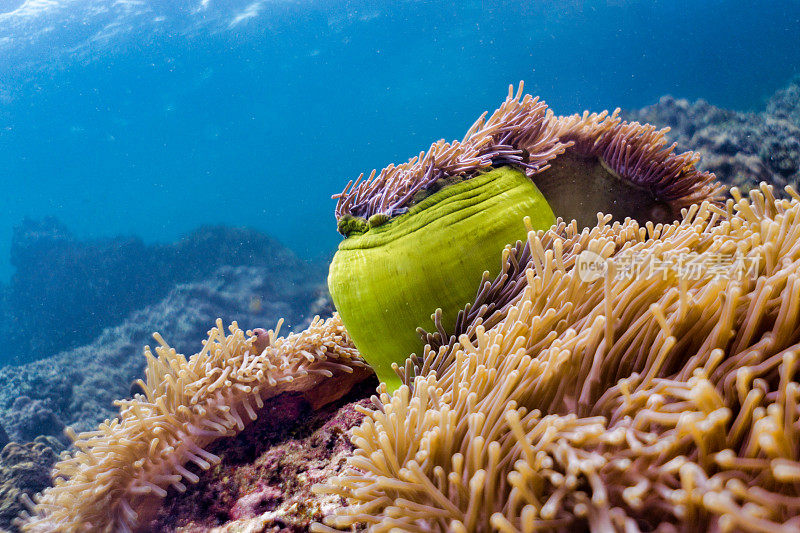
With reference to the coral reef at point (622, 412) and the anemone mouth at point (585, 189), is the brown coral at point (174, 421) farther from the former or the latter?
the anemone mouth at point (585, 189)

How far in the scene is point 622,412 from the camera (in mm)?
771

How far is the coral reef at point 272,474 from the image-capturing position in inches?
51.8

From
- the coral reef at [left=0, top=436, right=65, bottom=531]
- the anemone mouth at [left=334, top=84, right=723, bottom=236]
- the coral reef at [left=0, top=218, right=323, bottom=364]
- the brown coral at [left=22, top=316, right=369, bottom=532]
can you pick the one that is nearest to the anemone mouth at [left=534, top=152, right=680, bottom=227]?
the anemone mouth at [left=334, top=84, right=723, bottom=236]

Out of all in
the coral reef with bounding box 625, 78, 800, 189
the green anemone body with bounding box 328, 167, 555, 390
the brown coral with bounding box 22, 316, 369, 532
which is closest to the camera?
the brown coral with bounding box 22, 316, 369, 532

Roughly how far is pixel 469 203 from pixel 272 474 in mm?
1306

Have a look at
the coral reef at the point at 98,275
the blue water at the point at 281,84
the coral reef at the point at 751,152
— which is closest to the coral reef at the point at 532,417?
the coral reef at the point at 751,152

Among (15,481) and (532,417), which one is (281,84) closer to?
(15,481)

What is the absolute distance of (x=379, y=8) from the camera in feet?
105

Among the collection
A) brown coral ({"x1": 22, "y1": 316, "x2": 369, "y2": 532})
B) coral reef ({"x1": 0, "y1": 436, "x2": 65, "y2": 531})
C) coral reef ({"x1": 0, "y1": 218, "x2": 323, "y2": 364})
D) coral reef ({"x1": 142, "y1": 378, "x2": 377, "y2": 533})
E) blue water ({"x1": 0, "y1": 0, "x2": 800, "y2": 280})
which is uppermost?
blue water ({"x1": 0, "y1": 0, "x2": 800, "y2": 280})

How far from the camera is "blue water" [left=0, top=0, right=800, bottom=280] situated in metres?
24.7

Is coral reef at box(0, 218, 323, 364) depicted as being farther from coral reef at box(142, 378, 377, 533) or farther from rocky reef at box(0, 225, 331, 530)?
coral reef at box(142, 378, 377, 533)

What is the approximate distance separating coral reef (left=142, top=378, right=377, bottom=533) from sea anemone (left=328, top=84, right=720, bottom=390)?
0.36 m

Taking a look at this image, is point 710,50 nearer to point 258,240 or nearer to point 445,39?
point 445,39

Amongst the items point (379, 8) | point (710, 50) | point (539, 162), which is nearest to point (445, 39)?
point (379, 8)
